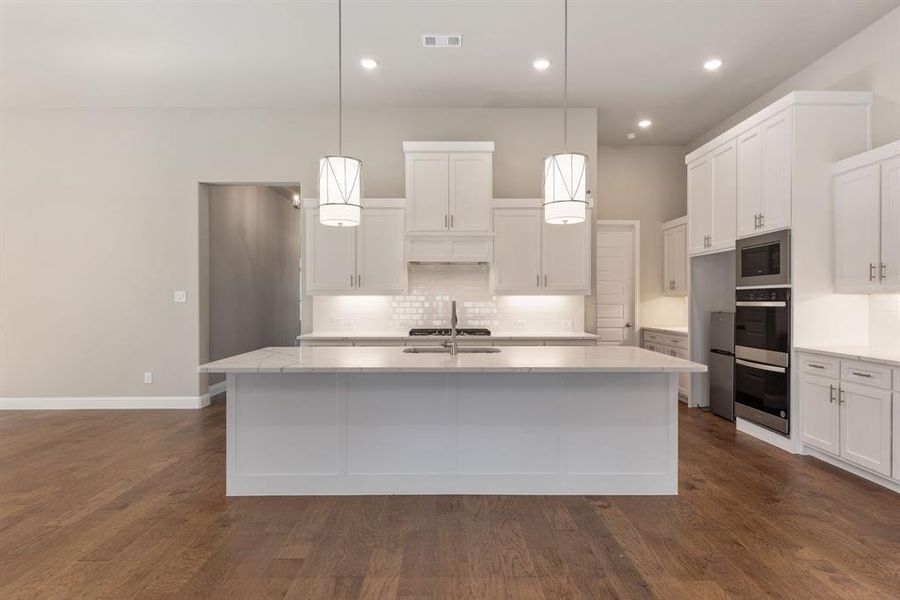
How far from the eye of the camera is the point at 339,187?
2.83 metres

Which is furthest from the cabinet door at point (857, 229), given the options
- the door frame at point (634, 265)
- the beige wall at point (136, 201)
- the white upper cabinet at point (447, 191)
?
the white upper cabinet at point (447, 191)

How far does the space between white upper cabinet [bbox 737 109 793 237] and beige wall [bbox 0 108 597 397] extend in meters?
1.60

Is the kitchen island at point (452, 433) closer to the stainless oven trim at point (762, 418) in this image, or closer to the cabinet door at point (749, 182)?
the stainless oven trim at point (762, 418)

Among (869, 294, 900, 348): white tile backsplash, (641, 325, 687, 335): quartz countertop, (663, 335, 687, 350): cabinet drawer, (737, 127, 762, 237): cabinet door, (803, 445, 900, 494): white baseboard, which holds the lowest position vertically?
(803, 445, 900, 494): white baseboard

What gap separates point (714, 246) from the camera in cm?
477

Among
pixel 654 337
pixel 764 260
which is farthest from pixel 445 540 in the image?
pixel 654 337

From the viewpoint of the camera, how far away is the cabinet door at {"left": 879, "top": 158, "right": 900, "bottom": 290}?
316 cm

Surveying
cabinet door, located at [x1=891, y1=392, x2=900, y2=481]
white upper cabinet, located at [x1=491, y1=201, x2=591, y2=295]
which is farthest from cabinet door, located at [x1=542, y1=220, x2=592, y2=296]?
cabinet door, located at [x1=891, y1=392, x2=900, y2=481]

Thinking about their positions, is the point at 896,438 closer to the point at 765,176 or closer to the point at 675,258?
the point at 765,176

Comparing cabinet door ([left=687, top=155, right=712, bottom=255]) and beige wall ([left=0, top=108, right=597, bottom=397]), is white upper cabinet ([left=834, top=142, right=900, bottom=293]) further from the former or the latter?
beige wall ([left=0, top=108, right=597, bottom=397])

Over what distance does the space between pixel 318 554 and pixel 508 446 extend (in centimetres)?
124

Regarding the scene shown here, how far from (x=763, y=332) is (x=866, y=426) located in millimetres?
1059

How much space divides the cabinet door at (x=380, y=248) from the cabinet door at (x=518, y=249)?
3.31 ft

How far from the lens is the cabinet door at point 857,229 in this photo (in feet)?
11.0
